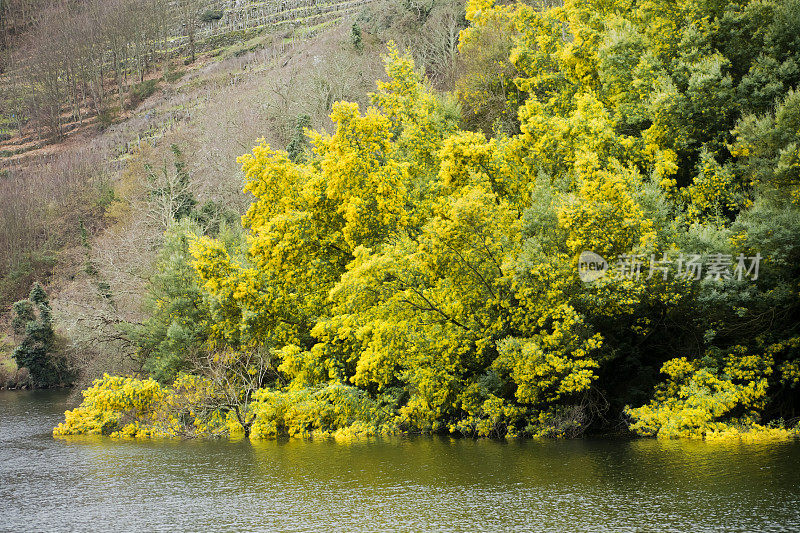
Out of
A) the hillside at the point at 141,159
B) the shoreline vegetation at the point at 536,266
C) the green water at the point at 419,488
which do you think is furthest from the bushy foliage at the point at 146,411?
the hillside at the point at 141,159

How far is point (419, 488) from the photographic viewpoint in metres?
17.3

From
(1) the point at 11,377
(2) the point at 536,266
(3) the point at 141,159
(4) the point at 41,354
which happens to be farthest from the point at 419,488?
(3) the point at 141,159

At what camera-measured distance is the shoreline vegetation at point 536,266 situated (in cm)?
2273

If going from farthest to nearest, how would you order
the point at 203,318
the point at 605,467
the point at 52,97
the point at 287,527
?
1. the point at 52,97
2. the point at 203,318
3. the point at 605,467
4. the point at 287,527

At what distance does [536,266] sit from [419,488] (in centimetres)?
878

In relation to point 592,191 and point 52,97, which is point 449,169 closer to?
point 592,191

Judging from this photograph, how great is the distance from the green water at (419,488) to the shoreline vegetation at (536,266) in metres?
2.92

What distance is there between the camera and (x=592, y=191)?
75.2ft

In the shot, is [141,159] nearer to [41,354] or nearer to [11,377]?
[41,354]

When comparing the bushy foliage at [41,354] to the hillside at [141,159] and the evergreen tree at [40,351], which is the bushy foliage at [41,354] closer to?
the evergreen tree at [40,351]

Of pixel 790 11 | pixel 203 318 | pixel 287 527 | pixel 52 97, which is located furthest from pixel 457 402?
pixel 52 97

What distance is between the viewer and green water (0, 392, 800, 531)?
47.6ft

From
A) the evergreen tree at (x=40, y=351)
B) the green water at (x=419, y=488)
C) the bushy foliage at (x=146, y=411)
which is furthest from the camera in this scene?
the evergreen tree at (x=40, y=351)

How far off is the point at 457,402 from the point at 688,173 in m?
12.8
